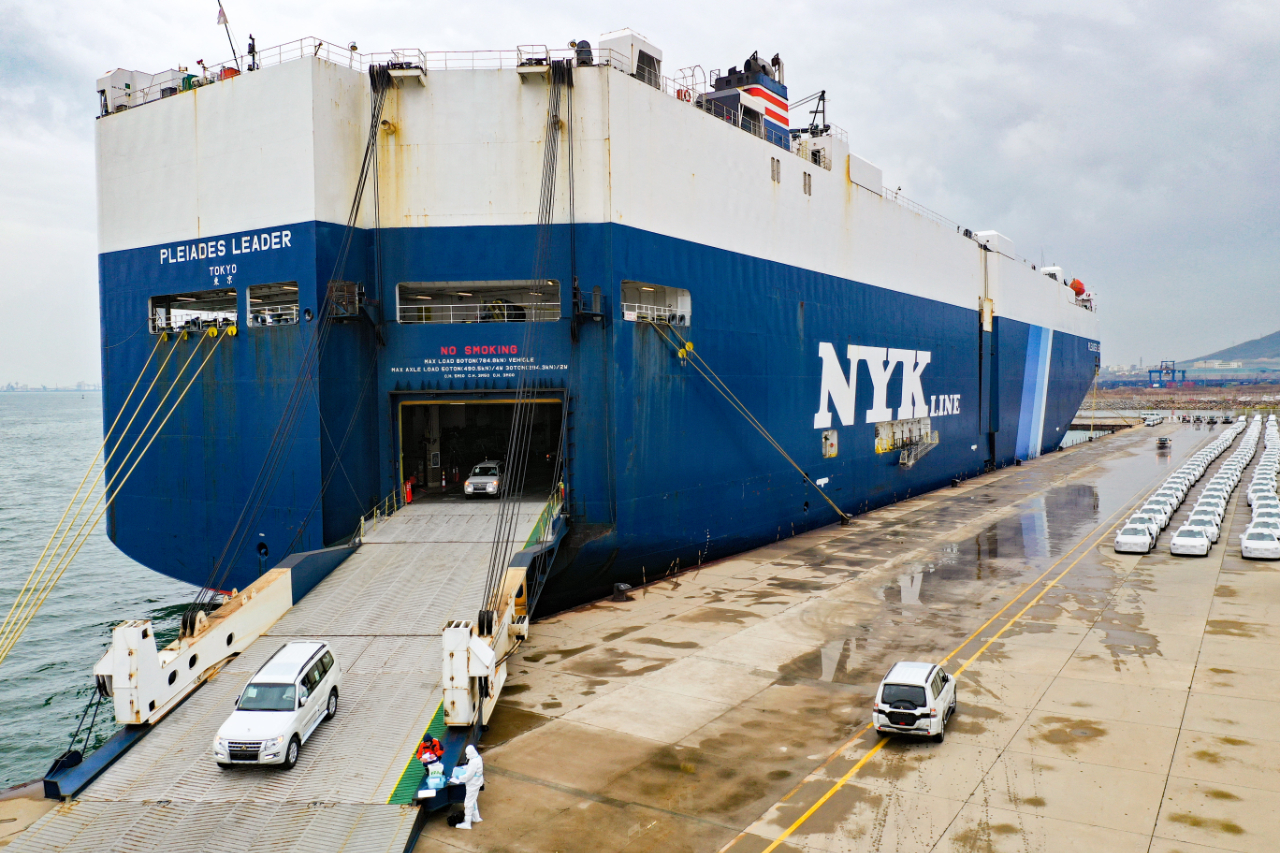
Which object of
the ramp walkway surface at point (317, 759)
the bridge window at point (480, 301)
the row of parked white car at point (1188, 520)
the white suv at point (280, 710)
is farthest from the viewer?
the row of parked white car at point (1188, 520)

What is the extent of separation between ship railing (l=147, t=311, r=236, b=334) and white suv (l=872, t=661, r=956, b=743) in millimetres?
23945

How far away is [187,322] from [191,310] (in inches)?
186

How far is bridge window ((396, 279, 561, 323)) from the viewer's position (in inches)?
1131

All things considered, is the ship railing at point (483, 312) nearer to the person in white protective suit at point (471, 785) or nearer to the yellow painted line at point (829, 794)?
the person in white protective suit at point (471, 785)

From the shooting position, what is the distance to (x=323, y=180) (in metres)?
27.0

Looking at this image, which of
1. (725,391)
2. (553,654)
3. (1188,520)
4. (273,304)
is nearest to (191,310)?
(273,304)

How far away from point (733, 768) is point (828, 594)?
13659 mm

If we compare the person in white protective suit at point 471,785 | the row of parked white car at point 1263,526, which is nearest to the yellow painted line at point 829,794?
the person in white protective suit at point 471,785

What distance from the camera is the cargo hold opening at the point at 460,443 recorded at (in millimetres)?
31703

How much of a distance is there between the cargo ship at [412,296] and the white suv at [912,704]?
41.0 feet

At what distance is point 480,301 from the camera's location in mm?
32188

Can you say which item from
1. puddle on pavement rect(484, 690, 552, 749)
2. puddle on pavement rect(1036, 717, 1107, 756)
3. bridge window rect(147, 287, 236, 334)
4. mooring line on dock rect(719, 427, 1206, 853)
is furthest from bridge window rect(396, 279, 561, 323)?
puddle on pavement rect(1036, 717, 1107, 756)

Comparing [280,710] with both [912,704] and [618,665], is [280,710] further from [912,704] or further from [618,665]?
[912,704]

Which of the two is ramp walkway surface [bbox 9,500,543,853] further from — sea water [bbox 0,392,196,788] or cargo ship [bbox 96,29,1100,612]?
sea water [bbox 0,392,196,788]
